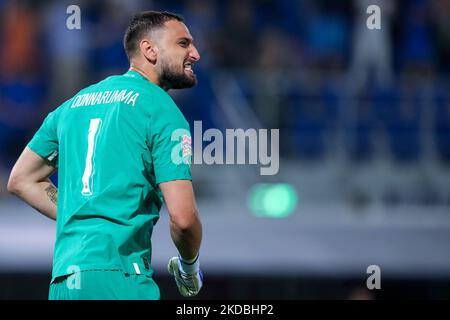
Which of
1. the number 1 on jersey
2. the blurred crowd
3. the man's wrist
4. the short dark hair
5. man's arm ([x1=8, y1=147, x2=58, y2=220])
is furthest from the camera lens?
the blurred crowd

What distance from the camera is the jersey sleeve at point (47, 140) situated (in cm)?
468

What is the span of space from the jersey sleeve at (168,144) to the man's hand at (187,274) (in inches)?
17.6

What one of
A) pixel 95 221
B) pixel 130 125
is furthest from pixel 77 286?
pixel 130 125

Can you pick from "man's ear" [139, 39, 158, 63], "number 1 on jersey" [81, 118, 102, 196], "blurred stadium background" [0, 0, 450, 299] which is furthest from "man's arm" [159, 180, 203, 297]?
"blurred stadium background" [0, 0, 450, 299]

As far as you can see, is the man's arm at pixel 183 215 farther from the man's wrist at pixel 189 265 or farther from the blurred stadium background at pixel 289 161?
the blurred stadium background at pixel 289 161

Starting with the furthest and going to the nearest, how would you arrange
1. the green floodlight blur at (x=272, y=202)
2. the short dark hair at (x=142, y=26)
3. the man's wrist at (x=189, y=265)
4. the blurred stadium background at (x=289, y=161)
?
the green floodlight blur at (x=272, y=202) → the blurred stadium background at (x=289, y=161) → the short dark hair at (x=142, y=26) → the man's wrist at (x=189, y=265)

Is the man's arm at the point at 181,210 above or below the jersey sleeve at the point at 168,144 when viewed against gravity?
below

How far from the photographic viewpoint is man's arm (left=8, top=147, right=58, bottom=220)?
4.78m

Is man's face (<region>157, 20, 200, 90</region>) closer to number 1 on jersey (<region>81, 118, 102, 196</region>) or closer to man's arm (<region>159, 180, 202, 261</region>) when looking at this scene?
number 1 on jersey (<region>81, 118, 102, 196</region>)

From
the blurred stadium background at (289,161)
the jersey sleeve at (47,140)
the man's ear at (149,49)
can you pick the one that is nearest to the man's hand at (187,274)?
the jersey sleeve at (47,140)

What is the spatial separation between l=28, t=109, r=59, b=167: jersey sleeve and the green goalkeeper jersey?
0.91ft

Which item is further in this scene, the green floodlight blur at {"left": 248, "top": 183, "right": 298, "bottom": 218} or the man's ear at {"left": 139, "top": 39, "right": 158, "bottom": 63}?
the green floodlight blur at {"left": 248, "top": 183, "right": 298, "bottom": 218}

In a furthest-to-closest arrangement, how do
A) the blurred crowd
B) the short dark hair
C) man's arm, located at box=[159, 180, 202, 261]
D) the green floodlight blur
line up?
the blurred crowd → the green floodlight blur → the short dark hair → man's arm, located at box=[159, 180, 202, 261]
